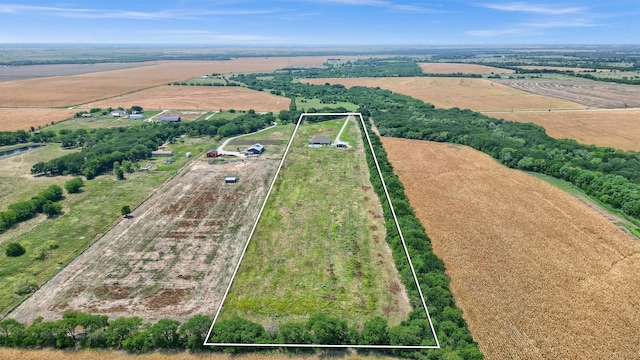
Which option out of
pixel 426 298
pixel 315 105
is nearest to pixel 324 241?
pixel 426 298

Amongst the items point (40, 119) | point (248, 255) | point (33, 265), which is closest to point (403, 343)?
point (248, 255)

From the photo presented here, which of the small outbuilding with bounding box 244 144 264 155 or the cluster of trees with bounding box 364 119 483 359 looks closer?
the cluster of trees with bounding box 364 119 483 359

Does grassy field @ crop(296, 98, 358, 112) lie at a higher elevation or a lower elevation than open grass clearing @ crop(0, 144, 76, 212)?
higher

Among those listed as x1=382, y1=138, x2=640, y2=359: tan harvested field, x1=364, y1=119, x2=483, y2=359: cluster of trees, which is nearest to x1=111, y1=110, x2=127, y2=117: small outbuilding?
x1=382, y1=138, x2=640, y2=359: tan harvested field

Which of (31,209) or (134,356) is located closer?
(134,356)

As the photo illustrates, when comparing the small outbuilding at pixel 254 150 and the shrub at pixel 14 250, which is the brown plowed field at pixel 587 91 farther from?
the shrub at pixel 14 250

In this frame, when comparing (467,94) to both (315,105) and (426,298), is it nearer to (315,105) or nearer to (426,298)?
(315,105)

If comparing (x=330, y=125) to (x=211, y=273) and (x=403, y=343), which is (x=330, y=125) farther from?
(x=403, y=343)

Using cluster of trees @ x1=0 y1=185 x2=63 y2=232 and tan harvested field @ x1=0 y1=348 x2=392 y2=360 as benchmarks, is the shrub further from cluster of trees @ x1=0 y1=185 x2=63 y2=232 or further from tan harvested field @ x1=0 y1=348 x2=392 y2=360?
tan harvested field @ x1=0 y1=348 x2=392 y2=360
